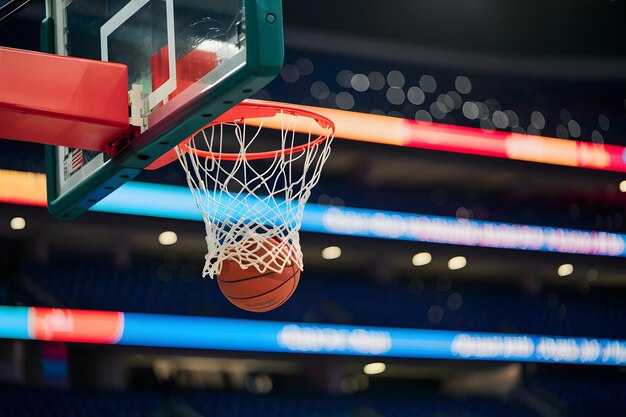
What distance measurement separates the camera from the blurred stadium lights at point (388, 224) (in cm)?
550

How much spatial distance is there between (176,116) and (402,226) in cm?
404

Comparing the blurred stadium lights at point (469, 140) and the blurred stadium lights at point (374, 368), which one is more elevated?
the blurred stadium lights at point (469, 140)

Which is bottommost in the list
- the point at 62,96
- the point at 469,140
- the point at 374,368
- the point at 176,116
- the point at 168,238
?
the point at 176,116

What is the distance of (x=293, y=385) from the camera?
5.99m

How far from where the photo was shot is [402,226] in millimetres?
6184

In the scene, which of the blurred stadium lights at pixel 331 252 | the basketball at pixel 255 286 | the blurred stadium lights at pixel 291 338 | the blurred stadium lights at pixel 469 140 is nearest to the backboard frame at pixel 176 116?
the basketball at pixel 255 286

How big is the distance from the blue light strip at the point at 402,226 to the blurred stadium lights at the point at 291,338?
562mm

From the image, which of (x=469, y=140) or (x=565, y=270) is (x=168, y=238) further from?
(x=565, y=270)

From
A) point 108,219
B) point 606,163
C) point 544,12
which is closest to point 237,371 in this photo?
point 108,219

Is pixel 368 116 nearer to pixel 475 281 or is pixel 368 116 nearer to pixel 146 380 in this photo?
pixel 475 281

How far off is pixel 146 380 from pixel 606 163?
131 inches

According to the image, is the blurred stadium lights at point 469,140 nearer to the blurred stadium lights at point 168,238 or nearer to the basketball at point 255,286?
the blurred stadium lights at point 168,238

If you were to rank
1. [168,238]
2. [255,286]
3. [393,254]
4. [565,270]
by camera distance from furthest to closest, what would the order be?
[565,270], [393,254], [168,238], [255,286]

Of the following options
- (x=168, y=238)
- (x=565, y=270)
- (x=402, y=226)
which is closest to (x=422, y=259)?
(x=402, y=226)
